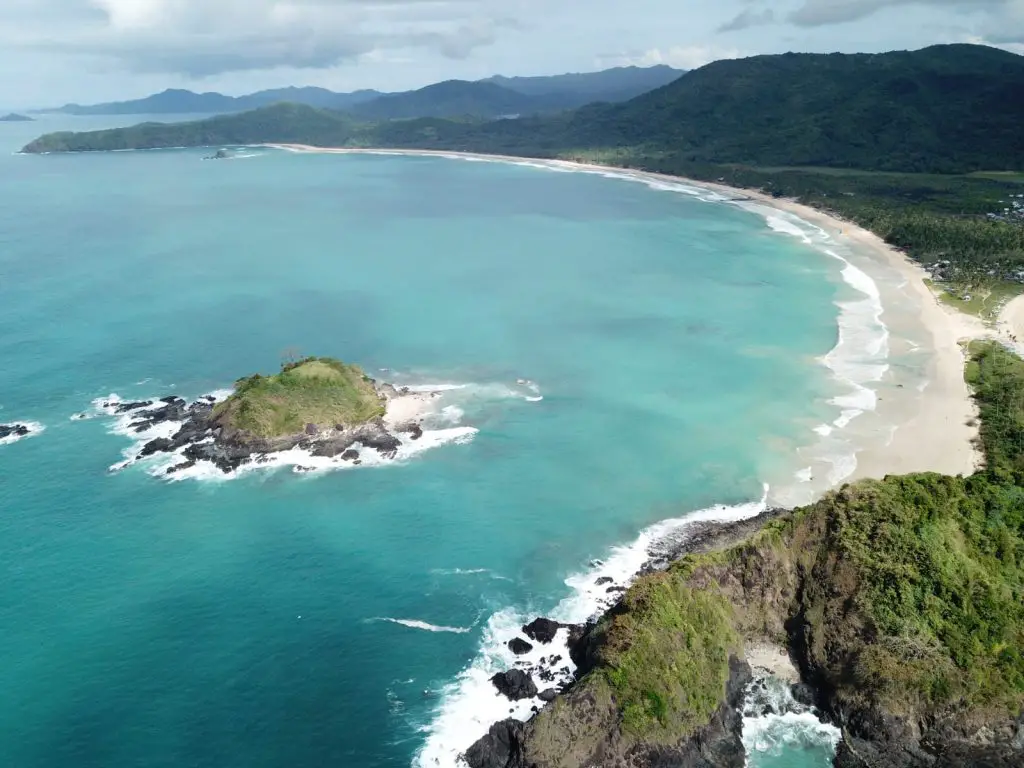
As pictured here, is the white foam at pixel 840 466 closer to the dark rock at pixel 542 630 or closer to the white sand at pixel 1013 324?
the dark rock at pixel 542 630

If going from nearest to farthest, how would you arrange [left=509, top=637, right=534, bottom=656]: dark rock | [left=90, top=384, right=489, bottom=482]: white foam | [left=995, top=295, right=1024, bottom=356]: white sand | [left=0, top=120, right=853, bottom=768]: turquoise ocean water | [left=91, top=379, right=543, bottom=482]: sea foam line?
[left=0, top=120, right=853, bottom=768]: turquoise ocean water, [left=509, top=637, right=534, bottom=656]: dark rock, [left=90, top=384, right=489, bottom=482]: white foam, [left=91, top=379, right=543, bottom=482]: sea foam line, [left=995, top=295, right=1024, bottom=356]: white sand

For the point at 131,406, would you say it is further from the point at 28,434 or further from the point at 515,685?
the point at 515,685

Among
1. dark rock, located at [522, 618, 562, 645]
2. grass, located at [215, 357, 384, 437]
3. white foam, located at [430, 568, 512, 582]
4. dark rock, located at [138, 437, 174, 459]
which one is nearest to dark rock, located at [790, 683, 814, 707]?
dark rock, located at [522, 618, 562, 645]

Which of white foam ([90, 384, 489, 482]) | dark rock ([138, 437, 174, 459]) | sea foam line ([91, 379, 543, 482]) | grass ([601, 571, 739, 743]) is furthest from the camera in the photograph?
dark rock ([138, 437, 174, 459])

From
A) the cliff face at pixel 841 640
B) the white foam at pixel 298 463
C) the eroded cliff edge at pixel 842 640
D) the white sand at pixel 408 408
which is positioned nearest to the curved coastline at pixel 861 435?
the cliff face at pixel 841 640

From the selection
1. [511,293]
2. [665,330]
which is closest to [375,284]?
[511,293]

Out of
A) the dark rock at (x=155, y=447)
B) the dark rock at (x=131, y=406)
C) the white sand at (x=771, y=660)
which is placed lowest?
the white sand at (x=771, y=660)

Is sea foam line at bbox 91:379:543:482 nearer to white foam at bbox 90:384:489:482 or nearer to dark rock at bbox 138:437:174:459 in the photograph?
white foam at bbox 90:384:489:482
